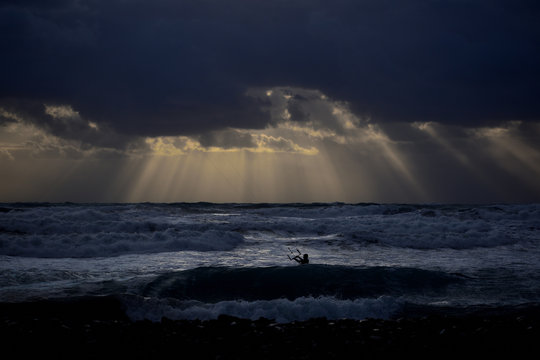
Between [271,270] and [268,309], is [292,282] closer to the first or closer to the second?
[271,270]

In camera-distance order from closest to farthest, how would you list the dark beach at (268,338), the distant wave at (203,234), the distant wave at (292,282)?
the dark beach at (268,338)
the distant wave at (292,282)
the distant wave at (203,234)

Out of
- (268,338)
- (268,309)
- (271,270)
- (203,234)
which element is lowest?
(268,309)

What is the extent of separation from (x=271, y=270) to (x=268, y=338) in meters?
6.96

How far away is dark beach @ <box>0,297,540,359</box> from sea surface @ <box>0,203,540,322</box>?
5.74ft

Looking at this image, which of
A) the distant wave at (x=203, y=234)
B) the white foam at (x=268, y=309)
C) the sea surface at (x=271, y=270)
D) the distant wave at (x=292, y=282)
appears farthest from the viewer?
the distant wave at (x=203, y=234)

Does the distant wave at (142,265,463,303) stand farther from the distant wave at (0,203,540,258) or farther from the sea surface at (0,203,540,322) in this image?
the distant wave at (0,203,540,258)

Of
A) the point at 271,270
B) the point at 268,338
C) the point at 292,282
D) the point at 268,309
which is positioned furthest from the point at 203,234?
the point at 268,338

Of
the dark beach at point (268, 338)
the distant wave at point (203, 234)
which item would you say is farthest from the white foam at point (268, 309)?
the distant wave at point (203, 234)

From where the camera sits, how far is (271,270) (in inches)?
538

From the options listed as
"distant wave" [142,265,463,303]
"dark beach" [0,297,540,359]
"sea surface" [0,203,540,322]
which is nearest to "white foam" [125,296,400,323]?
"sea surface" [0,203,540,322]

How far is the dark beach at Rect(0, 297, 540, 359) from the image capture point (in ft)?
20.1

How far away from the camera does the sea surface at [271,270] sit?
31.8ft

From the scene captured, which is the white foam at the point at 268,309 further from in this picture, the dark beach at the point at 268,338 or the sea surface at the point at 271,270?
the dark beach at the point at 268,338

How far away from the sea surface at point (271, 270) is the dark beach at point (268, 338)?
68.9 inches
